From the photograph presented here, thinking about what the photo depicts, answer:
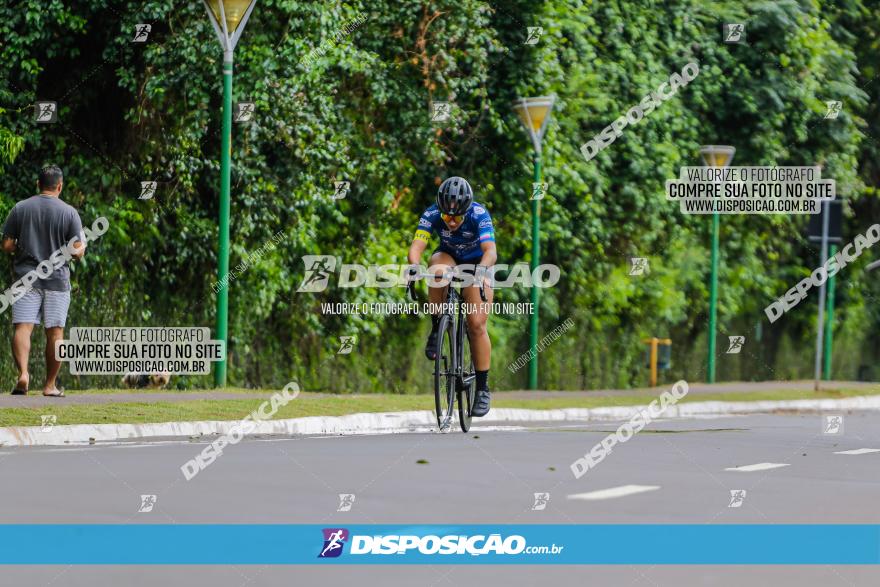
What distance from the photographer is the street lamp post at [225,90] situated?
18.6 metres

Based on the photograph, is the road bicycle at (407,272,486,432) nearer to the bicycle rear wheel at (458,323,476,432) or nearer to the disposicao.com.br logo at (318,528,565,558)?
the bicycle rear wheel at (458,323,476,432)

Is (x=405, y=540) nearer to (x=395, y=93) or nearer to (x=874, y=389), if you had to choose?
(x=395, y=93)

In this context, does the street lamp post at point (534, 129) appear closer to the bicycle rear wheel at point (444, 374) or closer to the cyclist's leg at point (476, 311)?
the bicycle rear wheel at point (444, 374)

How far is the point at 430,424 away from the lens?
56.8 feet

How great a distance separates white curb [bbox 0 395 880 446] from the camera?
1328cm

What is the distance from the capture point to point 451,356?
14.4 m

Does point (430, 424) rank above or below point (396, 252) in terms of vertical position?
below

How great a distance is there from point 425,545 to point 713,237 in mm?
23618

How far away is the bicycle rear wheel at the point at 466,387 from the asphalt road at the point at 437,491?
0.25 m

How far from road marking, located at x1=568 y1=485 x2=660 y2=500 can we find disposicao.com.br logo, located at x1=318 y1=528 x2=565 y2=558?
→ 184 centimetres

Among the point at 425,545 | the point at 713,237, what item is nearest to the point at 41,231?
the point at 425,545

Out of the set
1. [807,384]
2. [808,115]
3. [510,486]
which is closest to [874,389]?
[807,384]

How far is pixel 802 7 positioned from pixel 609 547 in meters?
27.8

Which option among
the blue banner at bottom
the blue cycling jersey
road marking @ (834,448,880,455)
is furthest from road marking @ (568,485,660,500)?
road marking @ (834,448,880,455)
